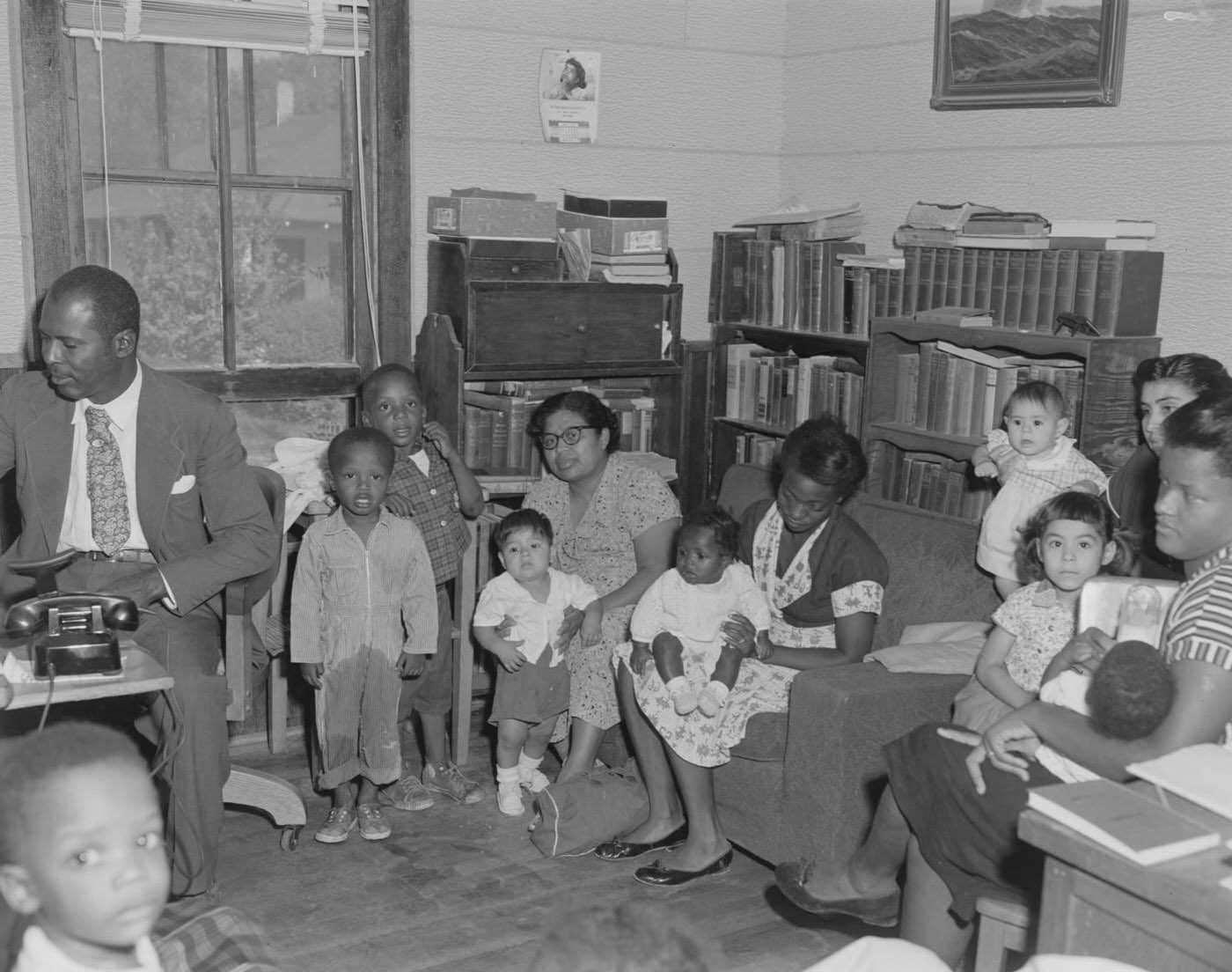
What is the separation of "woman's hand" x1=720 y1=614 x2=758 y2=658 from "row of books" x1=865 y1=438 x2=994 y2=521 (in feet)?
2.88

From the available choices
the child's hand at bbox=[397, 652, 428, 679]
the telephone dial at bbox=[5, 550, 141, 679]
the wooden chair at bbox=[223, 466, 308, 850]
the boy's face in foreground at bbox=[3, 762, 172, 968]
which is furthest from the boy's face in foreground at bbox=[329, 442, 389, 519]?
the boy's face in foreground at bbox=[3, 762, 172, 968]

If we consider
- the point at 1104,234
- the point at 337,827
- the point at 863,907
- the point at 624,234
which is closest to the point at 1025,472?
the point at 1104,234

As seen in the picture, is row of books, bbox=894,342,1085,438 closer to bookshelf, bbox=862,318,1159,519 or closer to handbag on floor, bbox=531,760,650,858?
bookshelf, bbox=862,318,1159,519

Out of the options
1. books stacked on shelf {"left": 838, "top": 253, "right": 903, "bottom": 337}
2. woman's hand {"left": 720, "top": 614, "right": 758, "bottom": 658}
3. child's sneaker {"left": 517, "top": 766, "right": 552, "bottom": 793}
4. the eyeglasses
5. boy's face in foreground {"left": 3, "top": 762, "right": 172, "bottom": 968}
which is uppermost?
books stacked on shelf {"left": 838, "top": 253, "right": 903, "bottom": 337}

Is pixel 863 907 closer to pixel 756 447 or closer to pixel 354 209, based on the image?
pixel 756 447

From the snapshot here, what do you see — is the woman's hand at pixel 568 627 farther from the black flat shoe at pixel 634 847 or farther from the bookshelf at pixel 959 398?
the bookshelf at pixel 959 398

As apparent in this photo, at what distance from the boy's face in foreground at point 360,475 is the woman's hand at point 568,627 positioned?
2.04 feet

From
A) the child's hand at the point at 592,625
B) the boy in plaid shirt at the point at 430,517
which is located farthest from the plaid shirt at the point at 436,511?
the child's hand at the point at 592,625

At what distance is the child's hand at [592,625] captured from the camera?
3865 mm

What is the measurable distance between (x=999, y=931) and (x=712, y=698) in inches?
41.1

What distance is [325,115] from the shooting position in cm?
451

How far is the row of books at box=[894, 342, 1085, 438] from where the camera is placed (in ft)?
12.6

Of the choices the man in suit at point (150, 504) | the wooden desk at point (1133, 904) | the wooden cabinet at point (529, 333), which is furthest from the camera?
the wooden cabinet at point (529, 333)

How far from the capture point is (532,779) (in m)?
3.97
